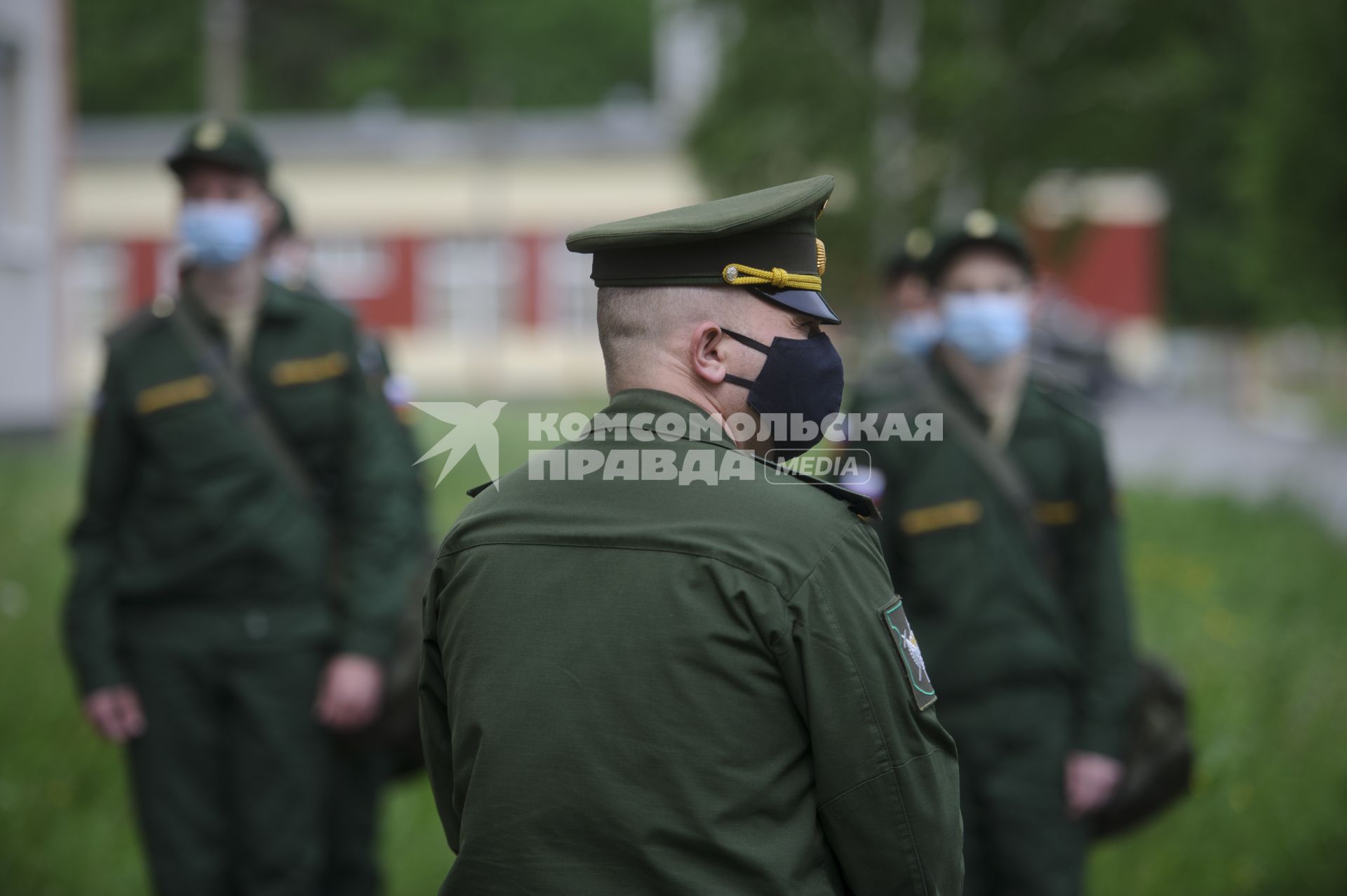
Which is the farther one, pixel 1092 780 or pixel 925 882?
pixel 1092 780

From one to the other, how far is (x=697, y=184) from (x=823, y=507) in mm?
21350

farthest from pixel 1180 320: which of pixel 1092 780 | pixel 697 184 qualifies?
pixel 1092 780

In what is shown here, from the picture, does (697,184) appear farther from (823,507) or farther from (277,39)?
(277,39)

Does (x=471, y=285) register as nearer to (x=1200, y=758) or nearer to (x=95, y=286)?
(x=95, y=286)

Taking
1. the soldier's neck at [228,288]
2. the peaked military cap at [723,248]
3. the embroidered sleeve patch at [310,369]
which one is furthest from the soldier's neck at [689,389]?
the soldier's neck at [228,288]

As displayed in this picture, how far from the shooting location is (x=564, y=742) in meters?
1.96

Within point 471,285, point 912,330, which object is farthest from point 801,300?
point 471,285

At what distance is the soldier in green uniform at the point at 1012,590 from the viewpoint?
396 centimetres

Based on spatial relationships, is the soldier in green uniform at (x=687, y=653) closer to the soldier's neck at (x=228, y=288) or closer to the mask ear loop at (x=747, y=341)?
the mask ear loop at (x=747, y=341)

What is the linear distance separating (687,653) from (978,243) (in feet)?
9.15

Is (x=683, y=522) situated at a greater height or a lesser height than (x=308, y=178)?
lesser

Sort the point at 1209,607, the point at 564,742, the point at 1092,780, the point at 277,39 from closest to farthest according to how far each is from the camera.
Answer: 1. the point at 564,742
2. the point at 1092,780
3. the point at 1209,607
4. the point at 277,39

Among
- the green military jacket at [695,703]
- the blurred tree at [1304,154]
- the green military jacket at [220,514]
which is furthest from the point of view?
the blurred tree at [1304,154]

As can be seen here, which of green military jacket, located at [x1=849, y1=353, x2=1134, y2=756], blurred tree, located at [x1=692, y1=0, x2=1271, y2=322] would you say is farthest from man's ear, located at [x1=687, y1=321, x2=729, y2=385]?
blurred tree, located at [x1=692, y1=0, x2=1271, y2=322]
